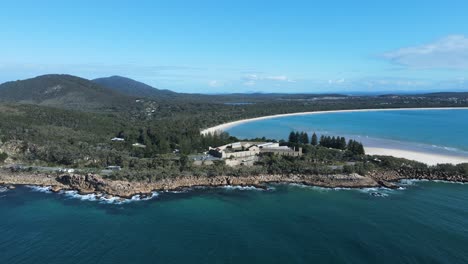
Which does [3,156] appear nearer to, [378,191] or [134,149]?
[134,149]

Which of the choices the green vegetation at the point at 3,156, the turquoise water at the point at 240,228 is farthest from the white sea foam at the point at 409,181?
the green vegetation at the point at 3,156

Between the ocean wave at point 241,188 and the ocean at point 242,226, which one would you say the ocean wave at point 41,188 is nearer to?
the ocean at point 242,226

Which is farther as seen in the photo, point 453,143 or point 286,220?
point 453,143

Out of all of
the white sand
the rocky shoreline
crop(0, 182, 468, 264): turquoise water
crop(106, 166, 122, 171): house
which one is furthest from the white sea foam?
crop(106, 166, 122, 171): house

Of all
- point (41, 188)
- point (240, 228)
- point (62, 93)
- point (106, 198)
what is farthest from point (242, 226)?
point (62, 93)

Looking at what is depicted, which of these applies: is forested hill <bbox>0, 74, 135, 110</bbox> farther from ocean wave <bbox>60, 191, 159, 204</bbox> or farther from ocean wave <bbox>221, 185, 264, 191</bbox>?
ocean wave <bbox>221, 185, 264, 191</bbox>

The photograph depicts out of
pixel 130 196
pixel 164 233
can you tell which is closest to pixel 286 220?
pixel 164 233

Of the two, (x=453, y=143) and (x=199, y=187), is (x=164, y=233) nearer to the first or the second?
(x=199, y=187)
